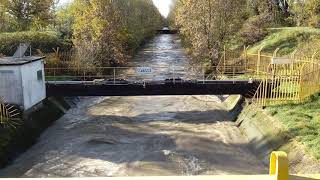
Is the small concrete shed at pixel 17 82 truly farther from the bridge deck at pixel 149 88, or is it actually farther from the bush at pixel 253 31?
the bush at pixel 253 31

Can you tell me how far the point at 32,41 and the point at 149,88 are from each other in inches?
579

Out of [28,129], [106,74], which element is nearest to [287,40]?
[106,74]

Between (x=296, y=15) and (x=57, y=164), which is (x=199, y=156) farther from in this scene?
(x=296, y=15)

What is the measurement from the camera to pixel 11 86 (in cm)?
1903

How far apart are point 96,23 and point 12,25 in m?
14.7

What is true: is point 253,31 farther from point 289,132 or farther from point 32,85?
point 289,132

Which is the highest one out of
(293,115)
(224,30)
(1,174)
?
(224,30)

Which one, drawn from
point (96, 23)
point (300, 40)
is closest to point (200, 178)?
point (96, 23)

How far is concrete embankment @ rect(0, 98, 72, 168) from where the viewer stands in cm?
1636

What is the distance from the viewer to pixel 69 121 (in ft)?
73.5

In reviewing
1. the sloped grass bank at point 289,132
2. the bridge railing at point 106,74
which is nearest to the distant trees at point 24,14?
the bridge railing at point 106,74

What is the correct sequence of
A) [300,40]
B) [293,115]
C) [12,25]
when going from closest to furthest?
[293,115] < [300,40] < [12,25]

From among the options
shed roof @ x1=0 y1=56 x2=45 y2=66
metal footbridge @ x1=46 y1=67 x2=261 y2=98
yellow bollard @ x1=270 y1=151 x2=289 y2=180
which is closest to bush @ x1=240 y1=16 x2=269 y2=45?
metal footbridge @ x1=46 y1=67 x2=261 y2=98

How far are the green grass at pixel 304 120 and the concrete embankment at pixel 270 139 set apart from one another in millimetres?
182
